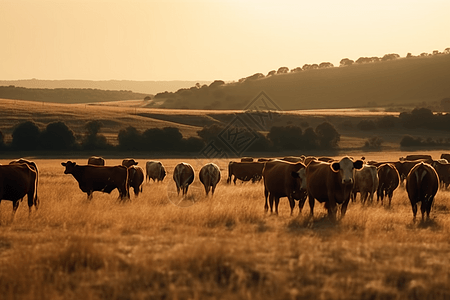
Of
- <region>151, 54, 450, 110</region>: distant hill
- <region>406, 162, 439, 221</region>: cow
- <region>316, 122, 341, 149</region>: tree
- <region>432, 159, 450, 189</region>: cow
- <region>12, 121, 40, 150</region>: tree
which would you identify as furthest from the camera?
<region>151, 54, 450, 110</region>: distant hill

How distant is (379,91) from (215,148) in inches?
3438

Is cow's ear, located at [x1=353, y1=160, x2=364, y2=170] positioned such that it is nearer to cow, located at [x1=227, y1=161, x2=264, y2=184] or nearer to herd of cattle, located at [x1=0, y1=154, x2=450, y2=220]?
herd of cattle, located at [x1=0, y1=154, x2=450, y2=220]

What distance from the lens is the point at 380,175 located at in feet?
70.4

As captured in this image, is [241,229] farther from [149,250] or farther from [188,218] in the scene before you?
[149,250]

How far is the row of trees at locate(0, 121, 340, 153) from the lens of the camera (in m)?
74.8

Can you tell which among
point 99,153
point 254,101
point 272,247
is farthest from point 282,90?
point 272,247

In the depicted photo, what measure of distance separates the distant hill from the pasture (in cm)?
12815

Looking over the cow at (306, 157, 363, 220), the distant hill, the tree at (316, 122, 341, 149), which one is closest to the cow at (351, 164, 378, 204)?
the cow at (306, 157, 363, 220)

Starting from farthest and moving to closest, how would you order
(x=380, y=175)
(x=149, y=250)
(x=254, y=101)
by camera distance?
(x=254, y=101) → (x=380, y=175) → (x=149, y=250)

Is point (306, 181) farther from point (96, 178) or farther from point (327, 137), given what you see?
point (327, 137)

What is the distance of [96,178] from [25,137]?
59824 millimetres

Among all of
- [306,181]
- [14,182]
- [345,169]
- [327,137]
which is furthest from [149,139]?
[345,169]

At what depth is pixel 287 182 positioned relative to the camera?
16547mm

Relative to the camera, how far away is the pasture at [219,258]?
24.7 feet
